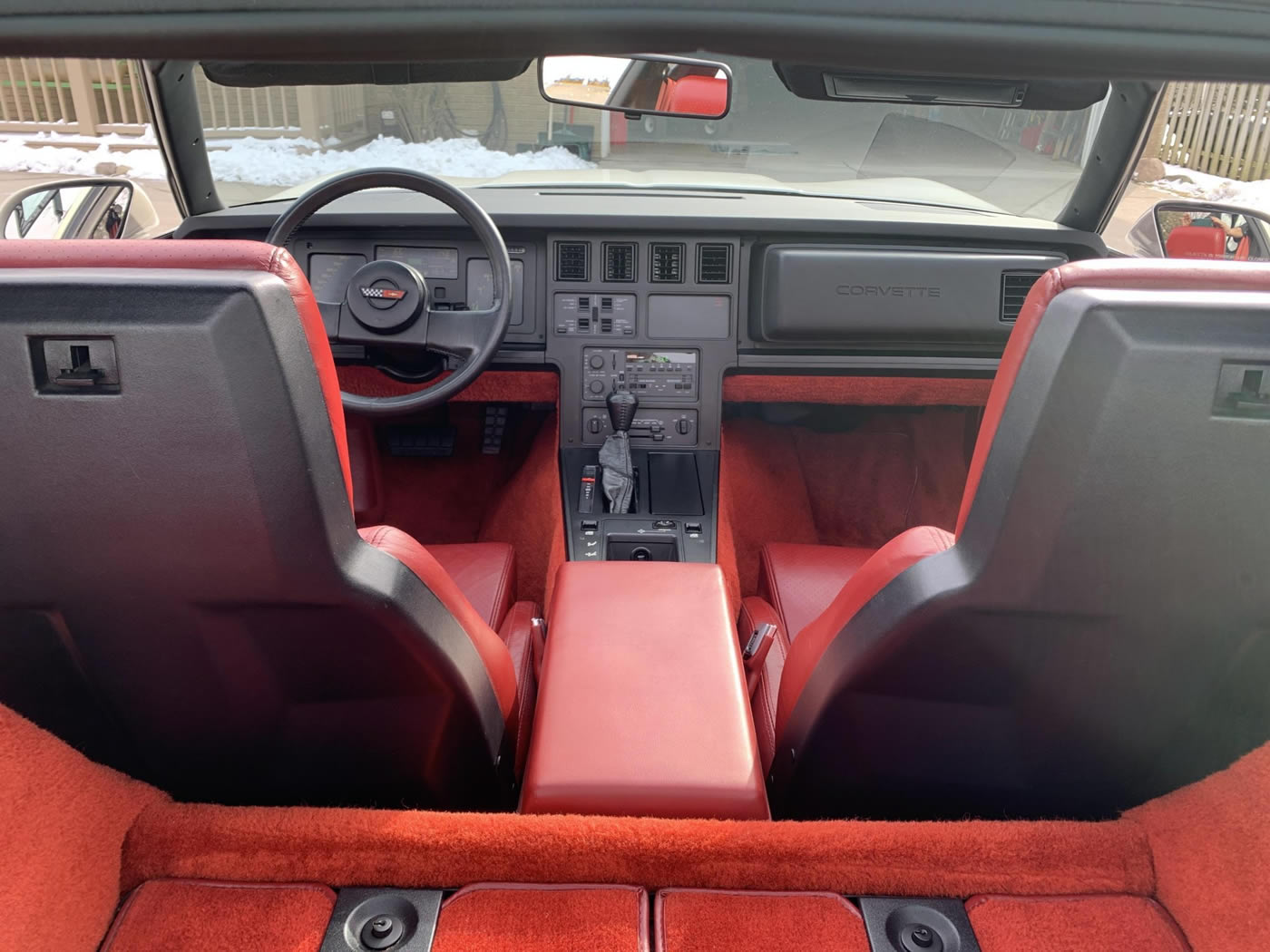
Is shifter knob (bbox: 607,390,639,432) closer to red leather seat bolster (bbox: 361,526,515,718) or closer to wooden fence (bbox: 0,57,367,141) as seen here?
red leather seat bolster (bbox: 361,526,515,718)

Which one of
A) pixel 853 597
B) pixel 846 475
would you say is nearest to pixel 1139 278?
pixel 853 597

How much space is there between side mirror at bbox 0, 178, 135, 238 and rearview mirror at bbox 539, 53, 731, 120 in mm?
1790

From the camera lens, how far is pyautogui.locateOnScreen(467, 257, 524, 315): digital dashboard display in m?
2.58

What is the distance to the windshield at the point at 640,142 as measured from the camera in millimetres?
2707

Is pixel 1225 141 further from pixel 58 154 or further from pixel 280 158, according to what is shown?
pixel 58 154

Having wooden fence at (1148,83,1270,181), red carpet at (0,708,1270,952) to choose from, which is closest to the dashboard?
red carpet at (0,708,1270,952)

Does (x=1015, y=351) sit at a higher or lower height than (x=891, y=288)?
higher

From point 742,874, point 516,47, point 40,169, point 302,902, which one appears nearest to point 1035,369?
point 516,47

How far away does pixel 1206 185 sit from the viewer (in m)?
9.22

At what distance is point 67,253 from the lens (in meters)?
0.84

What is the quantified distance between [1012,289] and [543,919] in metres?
2.28

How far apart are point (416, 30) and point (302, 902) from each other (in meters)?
1.02

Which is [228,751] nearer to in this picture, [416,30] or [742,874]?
[742,874]

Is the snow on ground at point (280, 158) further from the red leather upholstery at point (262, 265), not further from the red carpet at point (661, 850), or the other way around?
the red carpet at point (661, 850)
